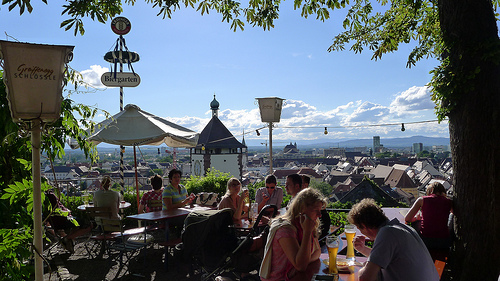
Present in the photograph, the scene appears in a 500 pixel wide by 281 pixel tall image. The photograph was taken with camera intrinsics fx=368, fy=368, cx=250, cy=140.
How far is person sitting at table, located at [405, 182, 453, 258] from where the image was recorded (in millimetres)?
4461

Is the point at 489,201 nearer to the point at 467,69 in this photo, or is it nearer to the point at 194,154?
the point at 467,69

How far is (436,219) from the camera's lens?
451 centimetres

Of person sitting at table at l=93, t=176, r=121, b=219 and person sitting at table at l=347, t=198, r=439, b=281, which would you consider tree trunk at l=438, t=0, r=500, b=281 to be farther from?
person sitting at table at l=93, t=176, r=121, b=219

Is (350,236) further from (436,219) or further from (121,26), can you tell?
(121,26)

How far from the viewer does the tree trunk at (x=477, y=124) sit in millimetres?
3811

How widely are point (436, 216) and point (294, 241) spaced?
255cm

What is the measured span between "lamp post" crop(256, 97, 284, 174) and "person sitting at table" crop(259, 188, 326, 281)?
6.11 m

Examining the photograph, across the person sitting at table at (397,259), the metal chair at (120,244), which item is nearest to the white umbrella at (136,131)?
the metal chair at (120,244)

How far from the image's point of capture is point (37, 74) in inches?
87.4

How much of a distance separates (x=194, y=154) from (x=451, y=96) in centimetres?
5580

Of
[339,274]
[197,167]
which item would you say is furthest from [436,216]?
[197,167]

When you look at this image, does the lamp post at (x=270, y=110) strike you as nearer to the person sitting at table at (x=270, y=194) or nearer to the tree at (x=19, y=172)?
the person sitting at table at (x=270, y=194)

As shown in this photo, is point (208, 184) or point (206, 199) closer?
point (206, 199)

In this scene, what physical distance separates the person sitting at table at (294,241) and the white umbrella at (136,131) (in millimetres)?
4909
